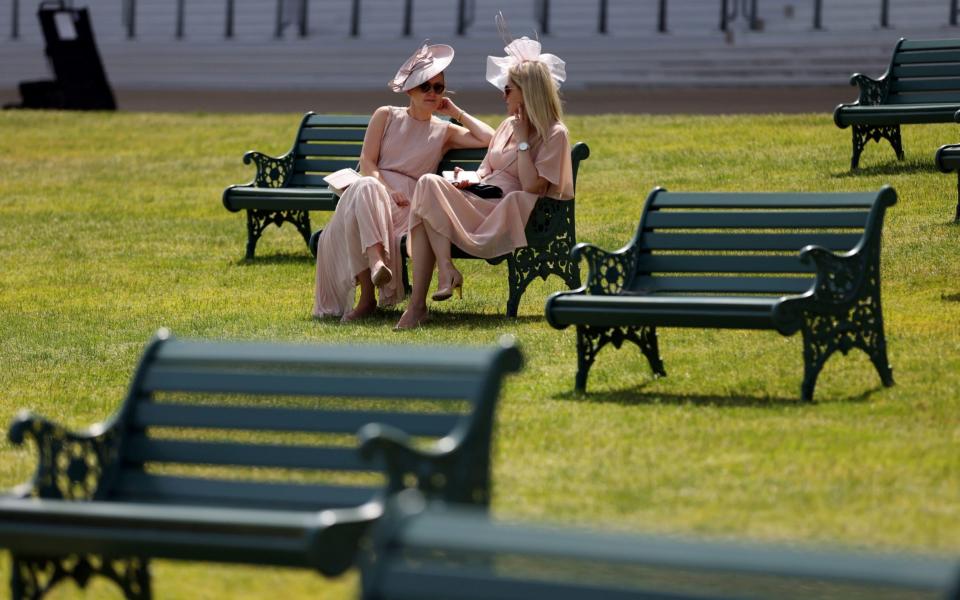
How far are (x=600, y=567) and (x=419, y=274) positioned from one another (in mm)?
6728

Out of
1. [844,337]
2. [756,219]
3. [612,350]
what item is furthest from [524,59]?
[844,337]

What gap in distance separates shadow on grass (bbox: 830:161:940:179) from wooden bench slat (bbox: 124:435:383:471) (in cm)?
988

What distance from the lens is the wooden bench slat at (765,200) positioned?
7.86 m

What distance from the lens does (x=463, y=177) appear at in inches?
394

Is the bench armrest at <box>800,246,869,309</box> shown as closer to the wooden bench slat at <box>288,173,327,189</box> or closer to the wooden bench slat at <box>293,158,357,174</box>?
the wooden bench slat at <box>293,158,357,174</box>

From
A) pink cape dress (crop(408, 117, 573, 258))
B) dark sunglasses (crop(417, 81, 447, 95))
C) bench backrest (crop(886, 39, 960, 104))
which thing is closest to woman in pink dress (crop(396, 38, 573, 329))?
pink cape dress (crop(408, 117, 573, 258))

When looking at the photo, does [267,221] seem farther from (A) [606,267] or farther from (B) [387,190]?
(A) [606,267]

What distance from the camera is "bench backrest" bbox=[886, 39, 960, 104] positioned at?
15156mm

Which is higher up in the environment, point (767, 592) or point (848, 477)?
point (767, 592)

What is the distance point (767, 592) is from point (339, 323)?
7.15m

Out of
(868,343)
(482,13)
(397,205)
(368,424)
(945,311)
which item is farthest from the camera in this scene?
(482,13)

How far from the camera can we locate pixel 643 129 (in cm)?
1798

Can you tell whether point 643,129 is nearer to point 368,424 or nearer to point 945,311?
point 945,311

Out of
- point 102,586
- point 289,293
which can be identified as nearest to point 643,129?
point 289,293
